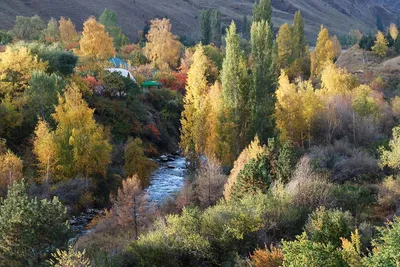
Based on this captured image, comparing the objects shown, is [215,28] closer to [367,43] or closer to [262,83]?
[367,43]

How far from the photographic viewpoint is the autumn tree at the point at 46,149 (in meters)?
30.7

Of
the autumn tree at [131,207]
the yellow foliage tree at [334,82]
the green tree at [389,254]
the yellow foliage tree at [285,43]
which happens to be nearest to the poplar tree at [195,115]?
the autumn tree at [131,207]

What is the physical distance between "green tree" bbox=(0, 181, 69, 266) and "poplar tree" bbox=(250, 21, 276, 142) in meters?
18.2

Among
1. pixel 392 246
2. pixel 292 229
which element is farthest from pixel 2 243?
pixel 392 246

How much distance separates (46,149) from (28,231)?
13.1 metres

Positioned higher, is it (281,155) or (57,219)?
(281,155)

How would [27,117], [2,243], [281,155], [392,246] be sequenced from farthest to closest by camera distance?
[27,117]
[281,155]
[2,243]
[392,246]

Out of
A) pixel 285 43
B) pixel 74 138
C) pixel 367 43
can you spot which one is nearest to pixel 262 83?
pixel 74 138

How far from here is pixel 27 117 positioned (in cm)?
3812

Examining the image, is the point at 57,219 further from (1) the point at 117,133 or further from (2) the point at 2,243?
(1) the point at 117,133

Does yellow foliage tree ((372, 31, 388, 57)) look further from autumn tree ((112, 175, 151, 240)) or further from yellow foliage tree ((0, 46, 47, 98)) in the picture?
autumn tree ((112, 175, 151, 240))

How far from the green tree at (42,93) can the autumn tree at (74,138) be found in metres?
4.31

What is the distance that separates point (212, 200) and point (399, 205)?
37.4 feet

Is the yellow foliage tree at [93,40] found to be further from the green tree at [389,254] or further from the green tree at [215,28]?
the green tree at [389,254]
